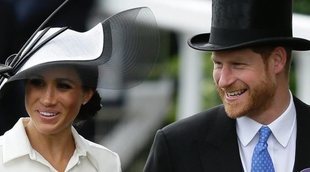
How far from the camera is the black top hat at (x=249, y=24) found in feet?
18.3

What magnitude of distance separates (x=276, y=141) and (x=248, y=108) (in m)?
0.24

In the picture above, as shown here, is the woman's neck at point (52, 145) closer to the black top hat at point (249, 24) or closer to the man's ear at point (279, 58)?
the black top hat at point (249, 24)

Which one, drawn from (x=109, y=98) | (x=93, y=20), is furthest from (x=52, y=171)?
(x=109, y=98)

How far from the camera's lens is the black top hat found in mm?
5582

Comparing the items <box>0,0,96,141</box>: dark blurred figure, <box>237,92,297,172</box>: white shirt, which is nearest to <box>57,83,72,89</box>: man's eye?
<box>237,92,297,172</box>: white shirt

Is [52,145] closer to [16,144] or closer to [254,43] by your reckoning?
[16,144]

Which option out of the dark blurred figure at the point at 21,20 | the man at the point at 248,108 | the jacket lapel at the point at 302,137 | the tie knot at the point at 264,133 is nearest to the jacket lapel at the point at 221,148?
the man at the point at 248,108

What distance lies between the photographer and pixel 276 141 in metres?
5.64

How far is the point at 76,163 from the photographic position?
5395 mm

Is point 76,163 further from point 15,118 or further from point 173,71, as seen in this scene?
point 173,71

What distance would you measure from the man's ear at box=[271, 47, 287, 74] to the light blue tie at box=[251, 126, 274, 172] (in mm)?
284

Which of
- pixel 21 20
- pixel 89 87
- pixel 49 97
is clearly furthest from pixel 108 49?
pixel 21 20

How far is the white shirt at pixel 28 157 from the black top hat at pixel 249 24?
0.69 meters

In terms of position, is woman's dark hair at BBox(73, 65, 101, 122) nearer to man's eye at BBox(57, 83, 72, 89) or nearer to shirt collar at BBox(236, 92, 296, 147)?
man's eye at BBox(57, 83, 72, 89)
